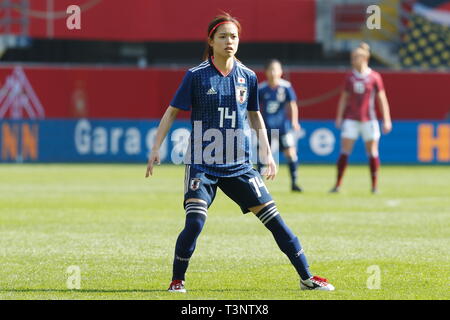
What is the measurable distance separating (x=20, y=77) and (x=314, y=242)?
2027 cm

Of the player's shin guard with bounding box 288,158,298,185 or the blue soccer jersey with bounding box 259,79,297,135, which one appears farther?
the blue soccer jersey with bounding box 259,79,297,135

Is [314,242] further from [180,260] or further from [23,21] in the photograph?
[23,21]

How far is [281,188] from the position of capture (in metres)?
19.3

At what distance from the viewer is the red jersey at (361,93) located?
1783 cm

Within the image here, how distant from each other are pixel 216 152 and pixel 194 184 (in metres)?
0.30

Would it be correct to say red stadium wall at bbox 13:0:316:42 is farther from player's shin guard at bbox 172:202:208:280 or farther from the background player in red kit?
player's shin guard at bbox 172:202:208:280

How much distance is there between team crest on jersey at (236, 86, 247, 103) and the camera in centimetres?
784

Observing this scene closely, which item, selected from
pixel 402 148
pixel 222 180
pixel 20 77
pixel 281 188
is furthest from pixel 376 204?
pixel 20 77

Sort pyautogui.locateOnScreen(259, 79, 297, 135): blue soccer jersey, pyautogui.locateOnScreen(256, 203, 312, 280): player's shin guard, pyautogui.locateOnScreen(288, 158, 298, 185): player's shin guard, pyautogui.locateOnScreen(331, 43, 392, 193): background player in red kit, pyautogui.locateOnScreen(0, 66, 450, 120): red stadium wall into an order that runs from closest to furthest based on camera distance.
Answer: pyautogui.locateOnScreen(256, 203, 312, 280): player's shin guard → pyautogui.locateOnScreen(331, 43, 392, 193): background player in red kit → pyautogui.locateOnScreen(288, 158, 298, 185): player's shin guard → pyautogui.locateOnScreen(259, 79, 297, 135): blue soccer jersey → pyautogui.locateOnScreen(0, 66, 450, 120): red stadium wall

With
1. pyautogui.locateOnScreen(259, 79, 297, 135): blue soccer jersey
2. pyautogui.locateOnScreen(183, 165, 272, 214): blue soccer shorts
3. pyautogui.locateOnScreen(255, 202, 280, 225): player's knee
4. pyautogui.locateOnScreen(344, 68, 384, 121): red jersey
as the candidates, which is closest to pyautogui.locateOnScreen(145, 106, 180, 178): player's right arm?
pyautogui.locateOnScreen(183, 165, 272, 214): blue soccer shorts

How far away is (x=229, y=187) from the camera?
786 centimetres

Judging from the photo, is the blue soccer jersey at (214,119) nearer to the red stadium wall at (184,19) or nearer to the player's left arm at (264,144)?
the player's left arm at (264,144)

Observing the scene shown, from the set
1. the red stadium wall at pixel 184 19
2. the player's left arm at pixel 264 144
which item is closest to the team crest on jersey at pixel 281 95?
the player's left arm at pixel 264 144
